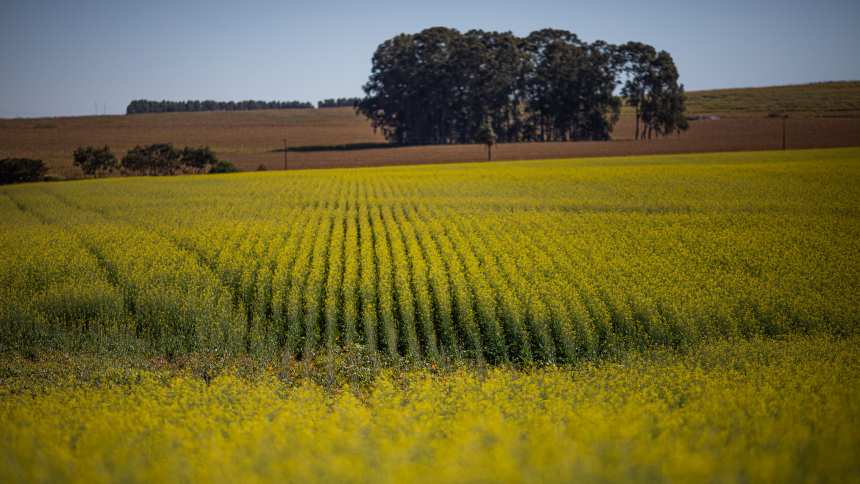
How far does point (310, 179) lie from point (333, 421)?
3812 cm

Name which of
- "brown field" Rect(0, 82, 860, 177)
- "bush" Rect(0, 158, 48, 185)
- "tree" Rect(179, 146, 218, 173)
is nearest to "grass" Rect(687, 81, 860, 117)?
"brown field" Rect(0, 82, 860, 177)

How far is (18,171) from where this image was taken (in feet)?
176

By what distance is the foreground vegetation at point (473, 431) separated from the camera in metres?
5.22

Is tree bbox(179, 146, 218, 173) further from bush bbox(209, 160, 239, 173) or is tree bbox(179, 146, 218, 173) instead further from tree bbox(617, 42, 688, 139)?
tree bbox(617, 42, 688, 139)

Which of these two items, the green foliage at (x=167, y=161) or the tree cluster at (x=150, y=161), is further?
→ the green foliage at (x=167, y=161)


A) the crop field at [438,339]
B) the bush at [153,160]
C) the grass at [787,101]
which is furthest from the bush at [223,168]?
the grass at [787,101]

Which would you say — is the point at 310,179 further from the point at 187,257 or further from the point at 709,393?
the point at 709,393

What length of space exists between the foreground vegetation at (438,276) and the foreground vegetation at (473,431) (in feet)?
11.7

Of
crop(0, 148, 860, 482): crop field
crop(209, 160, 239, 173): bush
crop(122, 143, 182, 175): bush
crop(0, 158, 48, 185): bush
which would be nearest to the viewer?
crop(0, 148, 860, 482): crop field

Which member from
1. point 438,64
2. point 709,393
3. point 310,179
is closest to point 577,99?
point 438,64

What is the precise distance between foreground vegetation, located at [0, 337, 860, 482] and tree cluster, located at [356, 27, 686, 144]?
8403 cm

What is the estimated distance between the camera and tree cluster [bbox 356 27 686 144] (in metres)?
91.9

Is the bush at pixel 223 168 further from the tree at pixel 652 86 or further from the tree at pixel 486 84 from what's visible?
the tree at pixel 652 86

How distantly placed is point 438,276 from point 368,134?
323ft
